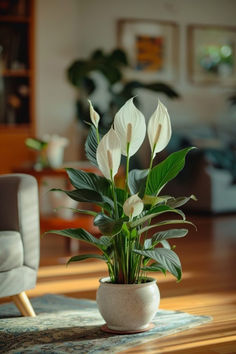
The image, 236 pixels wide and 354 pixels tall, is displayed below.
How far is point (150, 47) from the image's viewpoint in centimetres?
775

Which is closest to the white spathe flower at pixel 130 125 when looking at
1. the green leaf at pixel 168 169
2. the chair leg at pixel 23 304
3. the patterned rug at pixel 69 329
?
the green leaf at pixel 168 169

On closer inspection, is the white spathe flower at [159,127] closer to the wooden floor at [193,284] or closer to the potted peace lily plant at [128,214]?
the potted peace lily plant at [128,214]

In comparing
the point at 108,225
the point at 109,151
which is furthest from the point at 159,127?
the point at 108,225

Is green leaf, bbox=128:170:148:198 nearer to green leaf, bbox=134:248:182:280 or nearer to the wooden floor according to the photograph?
green leaf, bbox=134:248:182:280

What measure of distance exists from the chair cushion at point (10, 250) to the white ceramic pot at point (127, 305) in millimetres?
399

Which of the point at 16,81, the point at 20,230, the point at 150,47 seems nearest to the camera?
the point at 20,230

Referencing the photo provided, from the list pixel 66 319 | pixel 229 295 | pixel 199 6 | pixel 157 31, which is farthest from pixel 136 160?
pixel 66 319

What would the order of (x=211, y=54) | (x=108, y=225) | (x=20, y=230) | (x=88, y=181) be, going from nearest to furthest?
1. (x=108, y=225)
2. (x=88, y=181)
3. (x=20, y=230)
4. (x=211, y=54)

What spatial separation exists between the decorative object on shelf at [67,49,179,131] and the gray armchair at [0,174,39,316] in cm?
353

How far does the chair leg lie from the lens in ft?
10.5

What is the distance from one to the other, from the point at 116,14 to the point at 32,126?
68.2 inches

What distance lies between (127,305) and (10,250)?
1.77ft

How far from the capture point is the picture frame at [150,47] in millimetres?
7586

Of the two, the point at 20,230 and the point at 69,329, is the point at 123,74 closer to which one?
the point at 20,230
